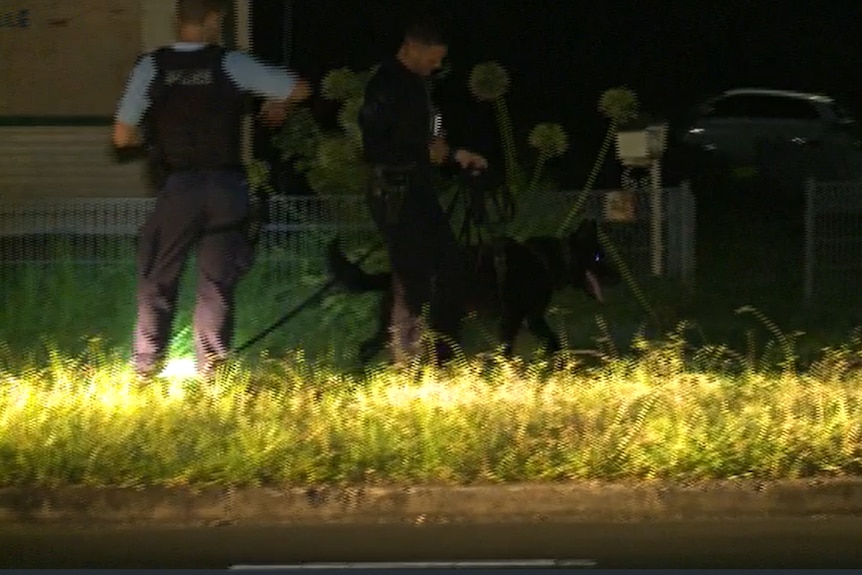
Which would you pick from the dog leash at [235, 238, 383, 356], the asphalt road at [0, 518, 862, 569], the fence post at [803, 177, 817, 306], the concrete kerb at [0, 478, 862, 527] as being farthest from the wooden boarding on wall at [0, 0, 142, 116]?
the asphalt road at [0, 518, 862, 569]

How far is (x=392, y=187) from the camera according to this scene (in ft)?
27.9

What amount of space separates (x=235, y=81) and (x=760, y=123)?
35.8 feet

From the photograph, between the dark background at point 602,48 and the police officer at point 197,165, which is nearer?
the police officer at point 197,165

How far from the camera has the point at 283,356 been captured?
9.27 m

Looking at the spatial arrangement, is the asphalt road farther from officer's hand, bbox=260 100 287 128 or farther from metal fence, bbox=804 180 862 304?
metal fence, bbox=804 180 862 304

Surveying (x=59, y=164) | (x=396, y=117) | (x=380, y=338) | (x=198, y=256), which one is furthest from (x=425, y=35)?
(x=59, y=164)

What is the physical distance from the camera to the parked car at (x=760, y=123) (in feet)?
55.7

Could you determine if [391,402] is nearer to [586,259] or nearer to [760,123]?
[586,259]

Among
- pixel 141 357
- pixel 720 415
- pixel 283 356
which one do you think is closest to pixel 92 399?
pixel 141 357

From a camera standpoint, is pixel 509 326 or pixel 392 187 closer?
pixel 392 187

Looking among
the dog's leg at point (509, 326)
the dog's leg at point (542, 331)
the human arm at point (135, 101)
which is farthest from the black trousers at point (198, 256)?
the dog's leg at point (542, 331)

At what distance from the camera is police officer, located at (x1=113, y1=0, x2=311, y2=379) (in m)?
8.11

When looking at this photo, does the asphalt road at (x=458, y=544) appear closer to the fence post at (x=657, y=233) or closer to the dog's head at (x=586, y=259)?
the dog's head at (x=586, y=259)

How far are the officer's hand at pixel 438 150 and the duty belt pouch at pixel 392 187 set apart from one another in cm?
17
